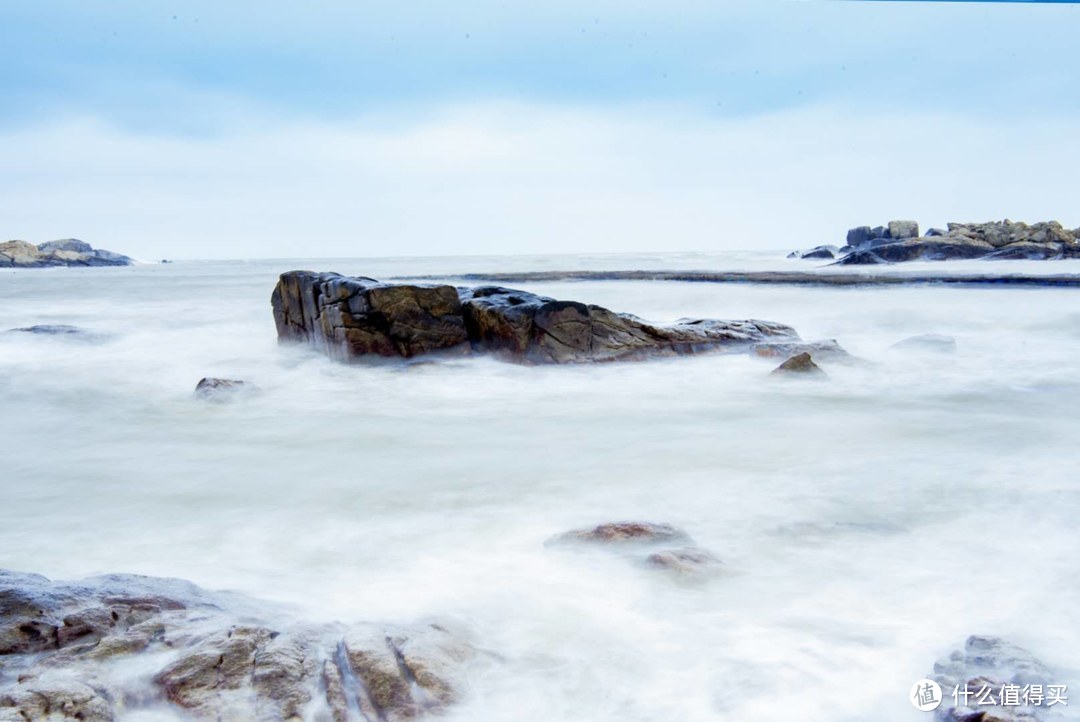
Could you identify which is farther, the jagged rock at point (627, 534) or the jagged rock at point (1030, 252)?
the jagged rock at point (1030, 252)

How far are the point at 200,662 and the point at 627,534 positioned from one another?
171 centimetres

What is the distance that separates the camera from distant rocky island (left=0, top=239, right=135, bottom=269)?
209 feet

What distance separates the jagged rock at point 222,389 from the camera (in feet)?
23.4

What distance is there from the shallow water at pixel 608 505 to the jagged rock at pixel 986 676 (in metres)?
0.08

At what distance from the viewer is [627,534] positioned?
328 cm

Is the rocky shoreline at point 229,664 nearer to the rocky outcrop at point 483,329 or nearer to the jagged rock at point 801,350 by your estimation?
the rocky outcrop at point 483,329

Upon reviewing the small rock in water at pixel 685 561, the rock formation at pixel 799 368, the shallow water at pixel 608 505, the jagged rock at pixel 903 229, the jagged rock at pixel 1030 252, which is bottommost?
the shallow water at pixel 608 505

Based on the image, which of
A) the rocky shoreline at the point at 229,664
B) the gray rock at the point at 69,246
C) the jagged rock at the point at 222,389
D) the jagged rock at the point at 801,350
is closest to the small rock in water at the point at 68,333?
the jagged rock at the point at 222,389

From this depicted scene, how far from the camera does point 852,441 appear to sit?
527 cm

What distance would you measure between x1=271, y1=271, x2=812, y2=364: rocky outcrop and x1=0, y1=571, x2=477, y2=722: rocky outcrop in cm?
599

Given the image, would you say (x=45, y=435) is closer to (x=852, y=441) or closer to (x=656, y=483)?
(x=656, y=483)

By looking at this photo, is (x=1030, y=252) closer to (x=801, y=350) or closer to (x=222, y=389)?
(x=801, y=350)

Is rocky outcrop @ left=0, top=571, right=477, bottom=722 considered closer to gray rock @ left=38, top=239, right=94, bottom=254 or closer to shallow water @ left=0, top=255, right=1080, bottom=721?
shallow water @ left=0, top=255, right=1080, bottom=721

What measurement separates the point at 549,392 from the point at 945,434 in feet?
10.5
